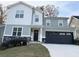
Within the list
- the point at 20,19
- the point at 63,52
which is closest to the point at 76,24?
the point at 20,19

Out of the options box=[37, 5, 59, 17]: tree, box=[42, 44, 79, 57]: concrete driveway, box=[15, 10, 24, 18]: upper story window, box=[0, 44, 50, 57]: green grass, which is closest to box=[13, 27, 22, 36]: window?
box=[15, 10, 24, 18]: upper story window

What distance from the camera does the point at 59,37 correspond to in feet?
90.5

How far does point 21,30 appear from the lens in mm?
26734

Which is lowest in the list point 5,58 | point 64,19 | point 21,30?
point 5,58

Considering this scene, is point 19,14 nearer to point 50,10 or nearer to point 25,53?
point 25,53

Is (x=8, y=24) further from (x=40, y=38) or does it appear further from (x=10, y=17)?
(x=40, y=38)

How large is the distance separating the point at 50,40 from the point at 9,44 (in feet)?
33.6

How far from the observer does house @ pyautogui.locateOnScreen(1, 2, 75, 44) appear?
26.7 meters

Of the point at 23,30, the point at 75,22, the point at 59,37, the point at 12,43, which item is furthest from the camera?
the point at 75,22

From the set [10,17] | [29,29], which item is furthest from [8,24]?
[29,29]

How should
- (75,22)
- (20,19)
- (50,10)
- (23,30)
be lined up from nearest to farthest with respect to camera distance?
(23,30) → (20,19) → (75,22) → (50,10)

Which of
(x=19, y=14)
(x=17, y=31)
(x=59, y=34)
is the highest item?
(x=19, y=14)

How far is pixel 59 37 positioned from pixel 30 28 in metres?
4.87

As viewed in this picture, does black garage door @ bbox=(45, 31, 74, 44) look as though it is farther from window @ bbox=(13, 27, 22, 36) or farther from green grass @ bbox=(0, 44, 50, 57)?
green grass @ bbox=(0, 44, 50, 57)
